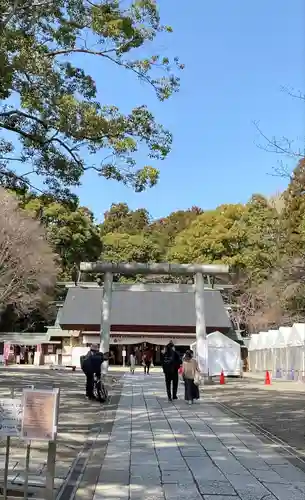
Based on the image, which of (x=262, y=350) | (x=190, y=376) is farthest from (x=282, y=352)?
(x=190, y=376)

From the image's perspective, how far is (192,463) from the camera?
6770 mm

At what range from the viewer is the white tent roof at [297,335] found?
24844 millimetres

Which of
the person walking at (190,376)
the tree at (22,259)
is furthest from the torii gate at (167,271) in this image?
the tree at (22,259)

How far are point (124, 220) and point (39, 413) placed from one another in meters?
54.7

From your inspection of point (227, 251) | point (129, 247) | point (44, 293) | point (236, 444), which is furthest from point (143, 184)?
point (129, 247)

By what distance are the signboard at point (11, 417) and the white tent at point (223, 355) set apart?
22.0m

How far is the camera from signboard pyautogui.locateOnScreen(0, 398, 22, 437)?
475cm

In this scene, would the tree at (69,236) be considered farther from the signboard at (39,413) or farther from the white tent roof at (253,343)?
the signboard at (39,413)

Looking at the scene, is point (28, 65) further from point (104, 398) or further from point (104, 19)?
point (104, 398)

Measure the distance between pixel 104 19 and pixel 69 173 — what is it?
3359mm

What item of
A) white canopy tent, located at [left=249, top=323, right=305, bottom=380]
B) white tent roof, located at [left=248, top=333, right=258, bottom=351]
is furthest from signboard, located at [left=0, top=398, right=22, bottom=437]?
white tent roof, located at [left=248, top=333, right=258, bottom=351]

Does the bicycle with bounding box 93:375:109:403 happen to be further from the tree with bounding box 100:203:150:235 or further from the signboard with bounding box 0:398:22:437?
the tree with bounding box 100:203:150:235

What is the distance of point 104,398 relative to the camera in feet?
45.9

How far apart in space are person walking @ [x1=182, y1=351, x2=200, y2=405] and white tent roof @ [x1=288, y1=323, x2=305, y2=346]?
1159cm
